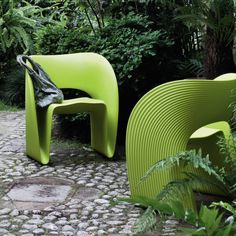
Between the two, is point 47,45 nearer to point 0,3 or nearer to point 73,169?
point 73,169

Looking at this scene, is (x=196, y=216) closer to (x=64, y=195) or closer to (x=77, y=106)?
(x=64, y=195)

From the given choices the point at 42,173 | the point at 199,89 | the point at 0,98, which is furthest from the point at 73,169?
the point at 0,98

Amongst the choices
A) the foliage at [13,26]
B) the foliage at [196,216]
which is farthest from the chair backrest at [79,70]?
the foliage at [13,26]

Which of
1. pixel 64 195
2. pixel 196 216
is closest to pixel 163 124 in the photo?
pixel 64 195

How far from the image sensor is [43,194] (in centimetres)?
362

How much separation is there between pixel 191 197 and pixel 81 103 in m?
1.54

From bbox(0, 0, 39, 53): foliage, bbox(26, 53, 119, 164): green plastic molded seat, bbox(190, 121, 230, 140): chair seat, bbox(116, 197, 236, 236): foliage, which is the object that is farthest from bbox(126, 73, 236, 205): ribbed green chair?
bbox(0, 0, 39, 53): foliage

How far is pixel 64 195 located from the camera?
3609mm

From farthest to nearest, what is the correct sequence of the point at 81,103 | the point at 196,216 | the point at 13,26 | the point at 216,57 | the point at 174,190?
the point at 13,26 → the point at 216,57 → the point at 81,103 → the point at 174,190 → the point at 196,216

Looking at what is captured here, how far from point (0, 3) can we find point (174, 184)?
5985mm

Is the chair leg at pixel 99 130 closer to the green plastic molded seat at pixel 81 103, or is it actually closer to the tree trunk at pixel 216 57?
the green plastic molded seat at pixel 81 103

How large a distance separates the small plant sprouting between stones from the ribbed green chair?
17 centimetres

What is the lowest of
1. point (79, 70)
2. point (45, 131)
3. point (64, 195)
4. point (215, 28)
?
point (64, 195)

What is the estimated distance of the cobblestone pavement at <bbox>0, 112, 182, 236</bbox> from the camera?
305 centimetres
